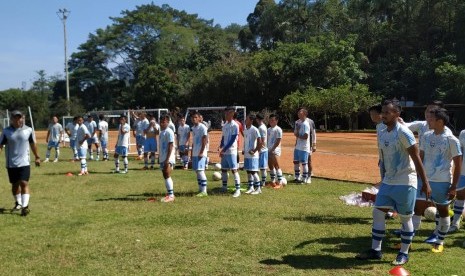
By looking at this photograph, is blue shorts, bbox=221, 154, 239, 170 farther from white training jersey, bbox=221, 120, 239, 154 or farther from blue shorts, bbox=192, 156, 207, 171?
blue shorts, bbox=192, 156, 207, 171

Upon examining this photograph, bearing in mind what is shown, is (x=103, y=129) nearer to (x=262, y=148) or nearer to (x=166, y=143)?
(x=262, y=148)

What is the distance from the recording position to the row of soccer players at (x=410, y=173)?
5973mm

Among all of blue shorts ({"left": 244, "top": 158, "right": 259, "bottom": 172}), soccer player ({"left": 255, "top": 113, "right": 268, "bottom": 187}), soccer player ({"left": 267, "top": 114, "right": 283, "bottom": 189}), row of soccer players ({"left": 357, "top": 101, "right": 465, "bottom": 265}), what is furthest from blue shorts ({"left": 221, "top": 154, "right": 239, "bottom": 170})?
row of soccer players ({"left": 357, "top": 101, "right": 465, "bottom": 265})

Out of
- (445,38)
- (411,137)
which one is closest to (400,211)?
(411,137)

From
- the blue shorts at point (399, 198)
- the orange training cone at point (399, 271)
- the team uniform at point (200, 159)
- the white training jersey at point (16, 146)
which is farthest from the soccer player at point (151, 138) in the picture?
the orange training cone at point (399, 271)

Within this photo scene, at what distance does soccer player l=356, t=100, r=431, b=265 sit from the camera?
5953 millimetres

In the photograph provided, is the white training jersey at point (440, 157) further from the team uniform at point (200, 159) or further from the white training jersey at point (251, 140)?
the team uniform at point (200, 159)

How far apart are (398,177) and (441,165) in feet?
4.02

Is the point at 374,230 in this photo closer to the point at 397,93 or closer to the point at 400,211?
the point at 400,211

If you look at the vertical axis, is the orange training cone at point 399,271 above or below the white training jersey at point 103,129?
below

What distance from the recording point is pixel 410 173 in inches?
237

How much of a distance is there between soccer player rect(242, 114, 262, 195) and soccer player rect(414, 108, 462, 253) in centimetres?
511

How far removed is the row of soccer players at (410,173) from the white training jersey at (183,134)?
33.8 ft

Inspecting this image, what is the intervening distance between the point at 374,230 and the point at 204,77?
49465 millimetres
